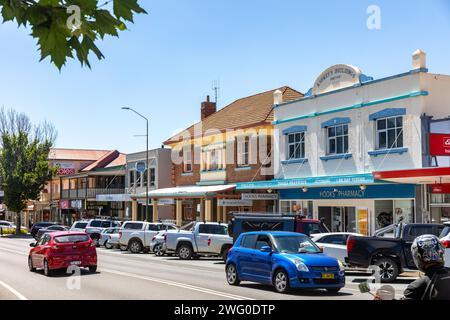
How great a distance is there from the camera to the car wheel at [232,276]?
54.3 feet

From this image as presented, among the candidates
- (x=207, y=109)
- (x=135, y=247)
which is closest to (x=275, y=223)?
(x=135, y=247)

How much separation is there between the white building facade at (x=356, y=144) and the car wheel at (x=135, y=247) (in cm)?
682

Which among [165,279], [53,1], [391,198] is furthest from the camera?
[391,198]

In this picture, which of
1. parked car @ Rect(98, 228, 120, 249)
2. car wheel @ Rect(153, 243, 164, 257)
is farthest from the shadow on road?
parked car @ Rect(98, 228, 120, 249)

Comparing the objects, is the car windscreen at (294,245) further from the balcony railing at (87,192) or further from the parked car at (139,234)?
the balcony railing at (87,192)

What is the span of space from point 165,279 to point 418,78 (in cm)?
1455

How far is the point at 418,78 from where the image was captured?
85.7ft

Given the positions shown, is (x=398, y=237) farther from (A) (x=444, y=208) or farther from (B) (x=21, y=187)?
(B) (x=21, y=187)

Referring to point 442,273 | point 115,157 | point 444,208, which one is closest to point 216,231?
point 444,208

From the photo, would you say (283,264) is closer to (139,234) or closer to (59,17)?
(59,17)

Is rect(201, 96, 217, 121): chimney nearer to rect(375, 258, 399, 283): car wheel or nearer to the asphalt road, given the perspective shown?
the asphalt road

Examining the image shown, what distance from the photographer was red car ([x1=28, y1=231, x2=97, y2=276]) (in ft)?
65.7

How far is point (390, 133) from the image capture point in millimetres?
27625

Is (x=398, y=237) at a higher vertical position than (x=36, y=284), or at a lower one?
higher
